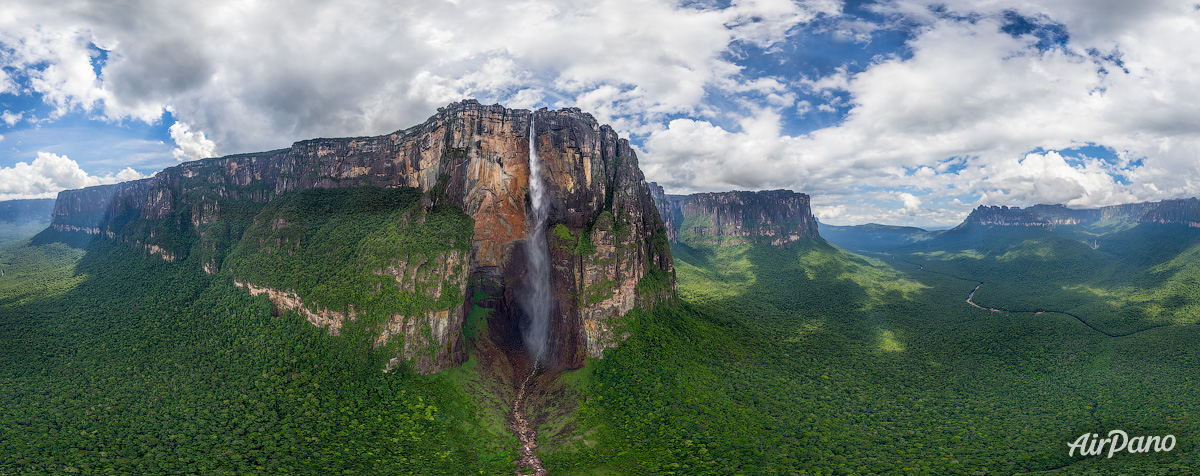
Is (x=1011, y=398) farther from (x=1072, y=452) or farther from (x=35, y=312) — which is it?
(x=35, y=312)

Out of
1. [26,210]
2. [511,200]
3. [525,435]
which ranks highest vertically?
[26,210]

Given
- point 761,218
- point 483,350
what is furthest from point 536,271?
point 761,218

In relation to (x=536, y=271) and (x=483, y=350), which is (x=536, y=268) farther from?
(x=483, y=350)

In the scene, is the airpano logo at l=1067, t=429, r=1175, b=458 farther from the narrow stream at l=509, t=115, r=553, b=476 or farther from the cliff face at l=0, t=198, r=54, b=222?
the cliff face at l=0, t=198, r=54, b=222

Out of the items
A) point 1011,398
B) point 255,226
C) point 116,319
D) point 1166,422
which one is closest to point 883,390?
point 1011,398

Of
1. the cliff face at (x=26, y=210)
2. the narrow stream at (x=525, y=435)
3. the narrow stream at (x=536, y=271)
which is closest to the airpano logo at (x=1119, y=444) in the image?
the narrow stream at (x=525, y=435)

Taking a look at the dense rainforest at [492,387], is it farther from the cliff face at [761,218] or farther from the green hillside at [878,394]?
the cliff face at [761,218]
